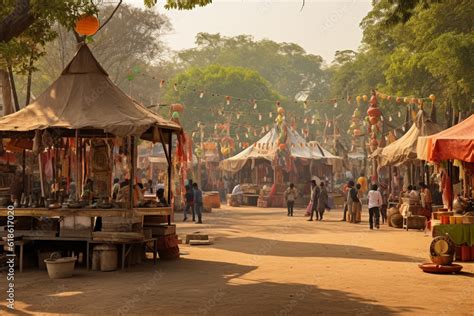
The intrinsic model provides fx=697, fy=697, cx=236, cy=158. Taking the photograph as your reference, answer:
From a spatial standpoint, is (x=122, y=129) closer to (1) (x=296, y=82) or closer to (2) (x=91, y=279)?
(2) (x=91, y=279)

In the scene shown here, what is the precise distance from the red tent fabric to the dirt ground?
2332 millimetres

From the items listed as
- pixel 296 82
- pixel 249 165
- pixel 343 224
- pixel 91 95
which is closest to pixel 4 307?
pixel 91 95

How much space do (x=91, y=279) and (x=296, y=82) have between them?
261 ft

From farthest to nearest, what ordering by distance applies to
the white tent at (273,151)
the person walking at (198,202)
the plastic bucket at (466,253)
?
1. the white tent at (273,151)
2. the person walking at (198,202)
3. the plastic bucket at (466,253)

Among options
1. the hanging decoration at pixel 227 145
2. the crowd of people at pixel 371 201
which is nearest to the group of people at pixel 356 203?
the crowd of people at pixel 371 201

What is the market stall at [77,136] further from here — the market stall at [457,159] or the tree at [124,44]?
the tree at [124,44]

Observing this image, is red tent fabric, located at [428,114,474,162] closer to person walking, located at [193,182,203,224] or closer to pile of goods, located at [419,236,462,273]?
pile of goods, located at [419,236,462,273]

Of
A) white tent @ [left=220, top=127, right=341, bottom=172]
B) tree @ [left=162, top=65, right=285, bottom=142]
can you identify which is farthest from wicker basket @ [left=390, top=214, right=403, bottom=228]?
tree @ [left=162, top=65, right=285, bottom=142]

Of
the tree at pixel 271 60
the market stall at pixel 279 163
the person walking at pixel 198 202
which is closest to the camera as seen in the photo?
the person walking at pixel 198 202

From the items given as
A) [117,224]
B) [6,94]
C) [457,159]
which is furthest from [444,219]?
[6,94]

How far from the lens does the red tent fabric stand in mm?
15234

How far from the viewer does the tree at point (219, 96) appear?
6388cm

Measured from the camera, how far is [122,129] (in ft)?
47.2

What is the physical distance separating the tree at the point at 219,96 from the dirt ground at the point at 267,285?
4541 cm
